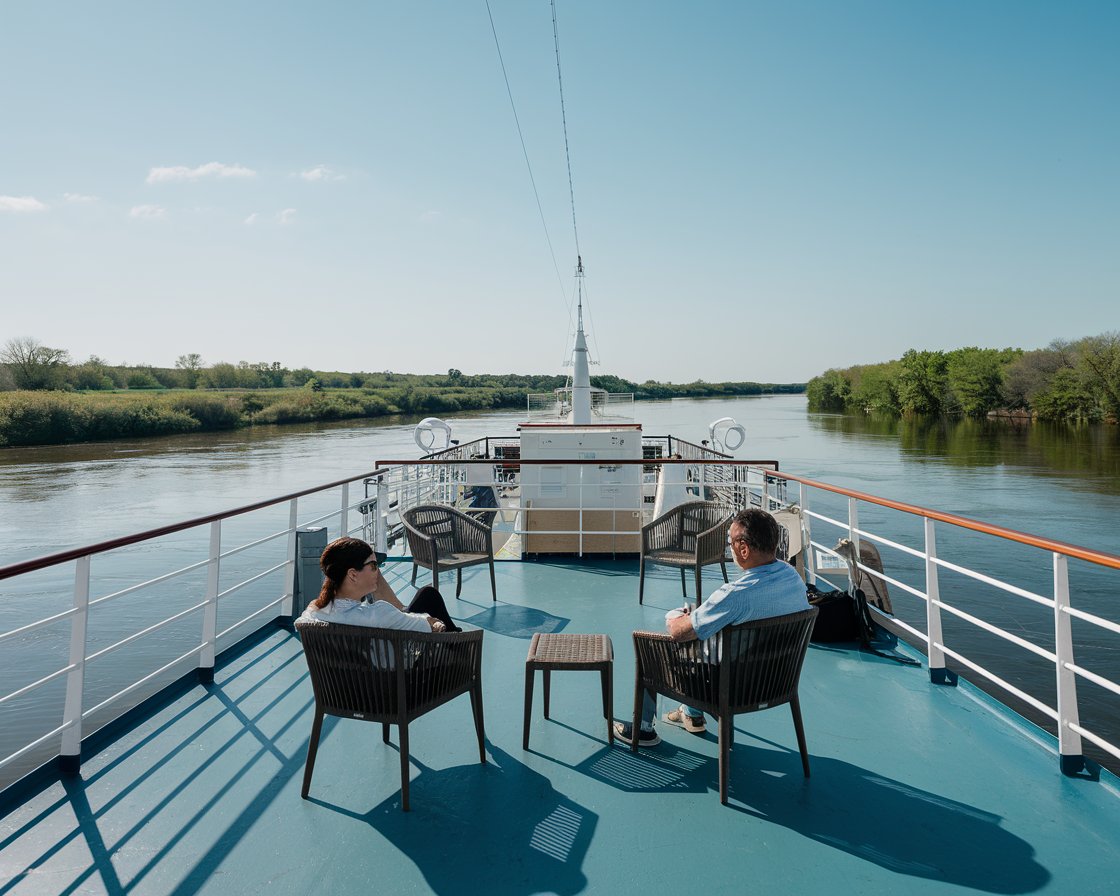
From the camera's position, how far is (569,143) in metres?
9.96

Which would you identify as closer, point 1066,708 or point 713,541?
point 1066,708

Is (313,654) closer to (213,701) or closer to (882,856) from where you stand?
(213,701)

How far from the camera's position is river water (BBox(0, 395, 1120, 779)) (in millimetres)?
11094

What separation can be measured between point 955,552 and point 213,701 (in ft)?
51.5

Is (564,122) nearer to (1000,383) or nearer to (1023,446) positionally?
(1023,446)

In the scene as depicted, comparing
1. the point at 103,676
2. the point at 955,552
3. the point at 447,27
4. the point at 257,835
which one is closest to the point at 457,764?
the point at 257,835

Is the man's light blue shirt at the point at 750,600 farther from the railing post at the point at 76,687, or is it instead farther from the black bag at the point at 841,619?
the railing post at the point at 76,687

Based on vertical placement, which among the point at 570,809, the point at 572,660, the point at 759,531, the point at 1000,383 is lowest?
the point at 570,809

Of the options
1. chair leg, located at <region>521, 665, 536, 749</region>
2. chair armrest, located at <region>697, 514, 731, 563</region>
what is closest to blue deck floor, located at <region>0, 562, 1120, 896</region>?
chair leg, located at <region>521, 665, 536, 749</region>

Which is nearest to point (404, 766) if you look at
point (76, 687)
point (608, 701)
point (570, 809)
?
point (570, 809)

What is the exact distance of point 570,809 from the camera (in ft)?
7.29

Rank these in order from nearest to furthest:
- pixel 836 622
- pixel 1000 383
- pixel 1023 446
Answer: pixel 836 622 → pixel 1023 446 → pixel 1000 383

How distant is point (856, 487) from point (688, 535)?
70.5 ft

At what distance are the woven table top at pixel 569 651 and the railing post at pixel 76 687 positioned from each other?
1660mm
